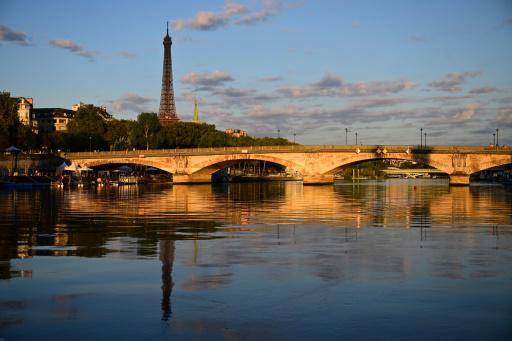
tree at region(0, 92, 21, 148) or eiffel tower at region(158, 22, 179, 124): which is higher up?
eiffel tower at region(158, 22, 179, 124)

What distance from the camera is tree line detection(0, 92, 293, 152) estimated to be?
135625 mm

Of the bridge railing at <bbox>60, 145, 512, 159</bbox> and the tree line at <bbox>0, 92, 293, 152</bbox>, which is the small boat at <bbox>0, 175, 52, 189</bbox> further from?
the tree line at <bbox>0, 92, 293, 152</bbox>

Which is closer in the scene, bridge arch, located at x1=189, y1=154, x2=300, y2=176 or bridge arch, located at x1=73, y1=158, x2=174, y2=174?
bridge arch, located at x1=189, y1=154, x2=300, y2=176

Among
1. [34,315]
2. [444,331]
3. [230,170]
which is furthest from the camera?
[230,170]

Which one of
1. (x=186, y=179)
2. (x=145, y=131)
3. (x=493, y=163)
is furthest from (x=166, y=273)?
(x=145, y=131)

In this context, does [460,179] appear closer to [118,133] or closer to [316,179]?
[316,179]

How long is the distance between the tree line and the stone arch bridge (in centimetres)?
1691

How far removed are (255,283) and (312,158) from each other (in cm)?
9063

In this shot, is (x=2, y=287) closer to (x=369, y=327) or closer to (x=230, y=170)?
(x=369, y=327)

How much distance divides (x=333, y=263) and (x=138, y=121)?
434ft

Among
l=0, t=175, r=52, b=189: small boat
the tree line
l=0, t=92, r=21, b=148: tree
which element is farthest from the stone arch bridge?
l=0, t=175, r=52, b=189: small boat

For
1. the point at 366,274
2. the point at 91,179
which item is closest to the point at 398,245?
the point at 366,274

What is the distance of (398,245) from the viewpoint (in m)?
19.8

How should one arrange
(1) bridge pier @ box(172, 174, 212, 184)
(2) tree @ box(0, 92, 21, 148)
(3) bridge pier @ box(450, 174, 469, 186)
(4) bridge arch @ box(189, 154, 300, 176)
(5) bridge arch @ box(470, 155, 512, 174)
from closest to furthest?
(5) bridge arch @ box(470, 155, 512, 174), (3) bridge pier @ box(450, 174, 469, 186), (4) bridge arch @ box(189, 154, 300, 176), (1) bridge pier @ box(172, 174, 212, 184), (2) tree @ box(0, 92, 21, 148)
